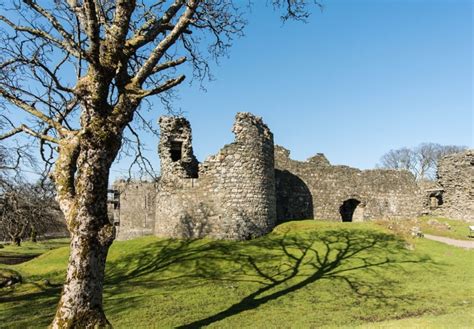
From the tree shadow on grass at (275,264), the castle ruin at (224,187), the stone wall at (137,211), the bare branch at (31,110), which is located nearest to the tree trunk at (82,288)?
the bare branch at (31,110)

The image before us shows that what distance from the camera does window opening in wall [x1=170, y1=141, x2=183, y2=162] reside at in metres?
18.8

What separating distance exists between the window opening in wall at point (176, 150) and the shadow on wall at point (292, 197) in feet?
24.4

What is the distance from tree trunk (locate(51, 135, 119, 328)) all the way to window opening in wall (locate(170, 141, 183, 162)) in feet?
38.9

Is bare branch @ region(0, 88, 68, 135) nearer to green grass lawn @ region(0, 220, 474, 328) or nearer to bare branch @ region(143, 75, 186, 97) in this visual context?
bare branch @ region(143, 75, 186, 97)

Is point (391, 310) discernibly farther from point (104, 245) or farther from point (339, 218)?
point (339, 218)

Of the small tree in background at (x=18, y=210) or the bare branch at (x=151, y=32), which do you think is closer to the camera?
the bare branch at (x=151, y=32)

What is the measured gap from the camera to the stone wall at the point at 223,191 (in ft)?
55.2

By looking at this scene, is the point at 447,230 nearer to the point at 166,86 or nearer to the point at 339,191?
the point at 339,191

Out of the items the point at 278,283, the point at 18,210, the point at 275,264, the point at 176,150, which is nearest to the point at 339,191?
the point at 176,150

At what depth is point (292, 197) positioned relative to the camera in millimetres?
24688

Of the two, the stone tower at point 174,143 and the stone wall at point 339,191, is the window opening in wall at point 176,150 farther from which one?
the stone wall at point 339,191

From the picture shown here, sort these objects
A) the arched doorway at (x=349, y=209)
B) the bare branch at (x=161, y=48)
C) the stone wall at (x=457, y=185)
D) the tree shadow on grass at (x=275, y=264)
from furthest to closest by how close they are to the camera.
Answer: the arched doorway at (x=349, y=209) < the stone wall at (x=457, y=185) < the tree shadow on grass at (x=275, y=264) < the bare branch at (x=161, y=48)

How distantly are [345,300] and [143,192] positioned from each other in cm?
2193

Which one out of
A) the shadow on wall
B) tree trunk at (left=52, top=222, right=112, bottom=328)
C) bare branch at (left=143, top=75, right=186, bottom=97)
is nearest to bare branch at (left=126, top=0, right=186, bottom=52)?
bare branch at (left=143, top=75, right=186, bottom=97)
